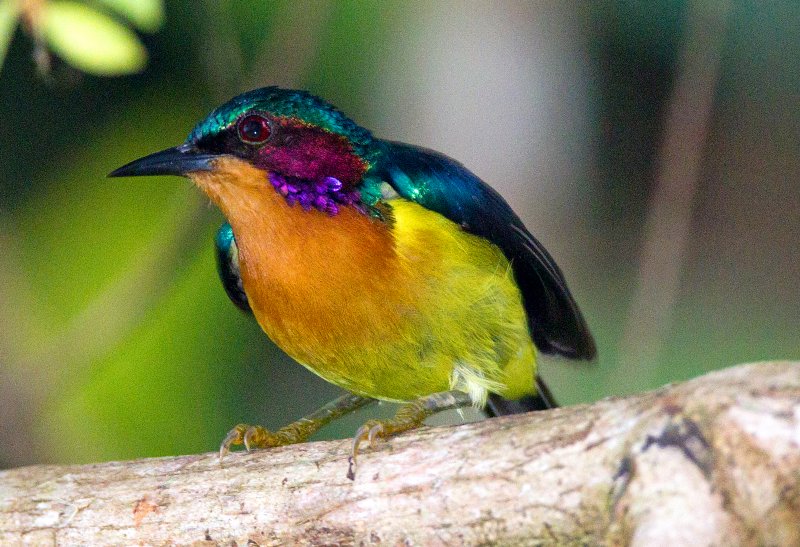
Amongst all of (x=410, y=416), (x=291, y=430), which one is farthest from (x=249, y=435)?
(x=410, y=416)

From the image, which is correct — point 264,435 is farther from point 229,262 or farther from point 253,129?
point 253,129

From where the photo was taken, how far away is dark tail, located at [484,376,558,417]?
425 centimetres

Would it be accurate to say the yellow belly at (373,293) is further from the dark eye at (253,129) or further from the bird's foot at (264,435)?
the bird's foot at (264,435)

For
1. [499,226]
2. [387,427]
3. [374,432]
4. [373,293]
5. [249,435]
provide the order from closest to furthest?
[374,432]
[387,427]
[373,293]
[249,435]
[499,226]

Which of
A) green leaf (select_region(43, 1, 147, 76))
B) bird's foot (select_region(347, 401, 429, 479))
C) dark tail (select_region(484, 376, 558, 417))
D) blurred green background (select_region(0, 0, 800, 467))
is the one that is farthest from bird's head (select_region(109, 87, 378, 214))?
blurred green background (select_region(0, 0, 800, 467))

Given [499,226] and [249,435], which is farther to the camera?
[499,226]

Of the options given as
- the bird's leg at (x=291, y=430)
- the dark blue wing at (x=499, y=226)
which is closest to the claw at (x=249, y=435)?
the bird's leg at (x=291, y=430)

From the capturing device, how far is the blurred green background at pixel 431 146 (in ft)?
16.3

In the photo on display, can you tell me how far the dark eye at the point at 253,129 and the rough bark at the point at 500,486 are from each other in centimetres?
105

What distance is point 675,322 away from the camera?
17.2 ft

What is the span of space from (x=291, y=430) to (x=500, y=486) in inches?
56.9

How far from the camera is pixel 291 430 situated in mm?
3891

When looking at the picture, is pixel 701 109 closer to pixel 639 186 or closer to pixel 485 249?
pixel 639 186

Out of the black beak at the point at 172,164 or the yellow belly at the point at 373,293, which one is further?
the black beak at the point at 172,164
